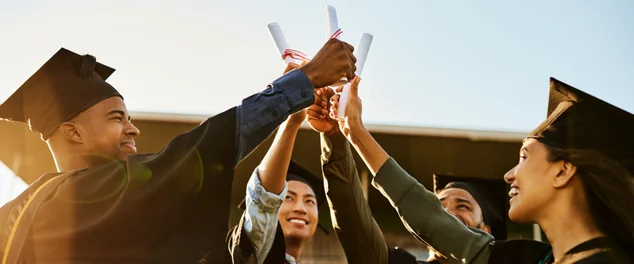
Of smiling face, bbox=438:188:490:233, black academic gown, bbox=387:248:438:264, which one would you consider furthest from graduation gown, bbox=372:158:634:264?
smiling face, bbox=438:188:490:233

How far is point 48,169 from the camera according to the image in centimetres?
904

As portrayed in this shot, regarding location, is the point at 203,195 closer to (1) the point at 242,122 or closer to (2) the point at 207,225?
(2) the point at 207,225

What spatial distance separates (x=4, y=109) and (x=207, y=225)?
1.16 meters

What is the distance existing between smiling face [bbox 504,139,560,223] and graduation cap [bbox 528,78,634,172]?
62mm

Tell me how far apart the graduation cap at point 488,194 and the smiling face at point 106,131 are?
9.24 feet

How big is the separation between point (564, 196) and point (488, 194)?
9.45ft

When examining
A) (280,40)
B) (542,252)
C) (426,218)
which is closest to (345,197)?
(280,40)

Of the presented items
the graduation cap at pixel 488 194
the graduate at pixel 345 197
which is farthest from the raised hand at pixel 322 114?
the graduation cap at pixel 488 194

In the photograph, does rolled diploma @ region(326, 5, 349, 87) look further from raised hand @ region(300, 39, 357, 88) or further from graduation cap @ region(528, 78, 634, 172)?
graduation cap @ region(528, 78, 634, 172)

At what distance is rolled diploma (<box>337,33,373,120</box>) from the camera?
3664 mm

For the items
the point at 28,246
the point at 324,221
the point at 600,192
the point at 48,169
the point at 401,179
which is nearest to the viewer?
the point at 600,192

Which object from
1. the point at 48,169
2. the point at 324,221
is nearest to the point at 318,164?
the point at 324,221

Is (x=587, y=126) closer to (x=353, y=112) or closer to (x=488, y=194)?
(x=353, y=112)

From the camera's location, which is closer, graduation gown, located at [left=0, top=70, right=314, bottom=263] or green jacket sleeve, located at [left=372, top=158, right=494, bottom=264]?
graduation gown, located at [left=0, top=70, right=314, bottom=263]
